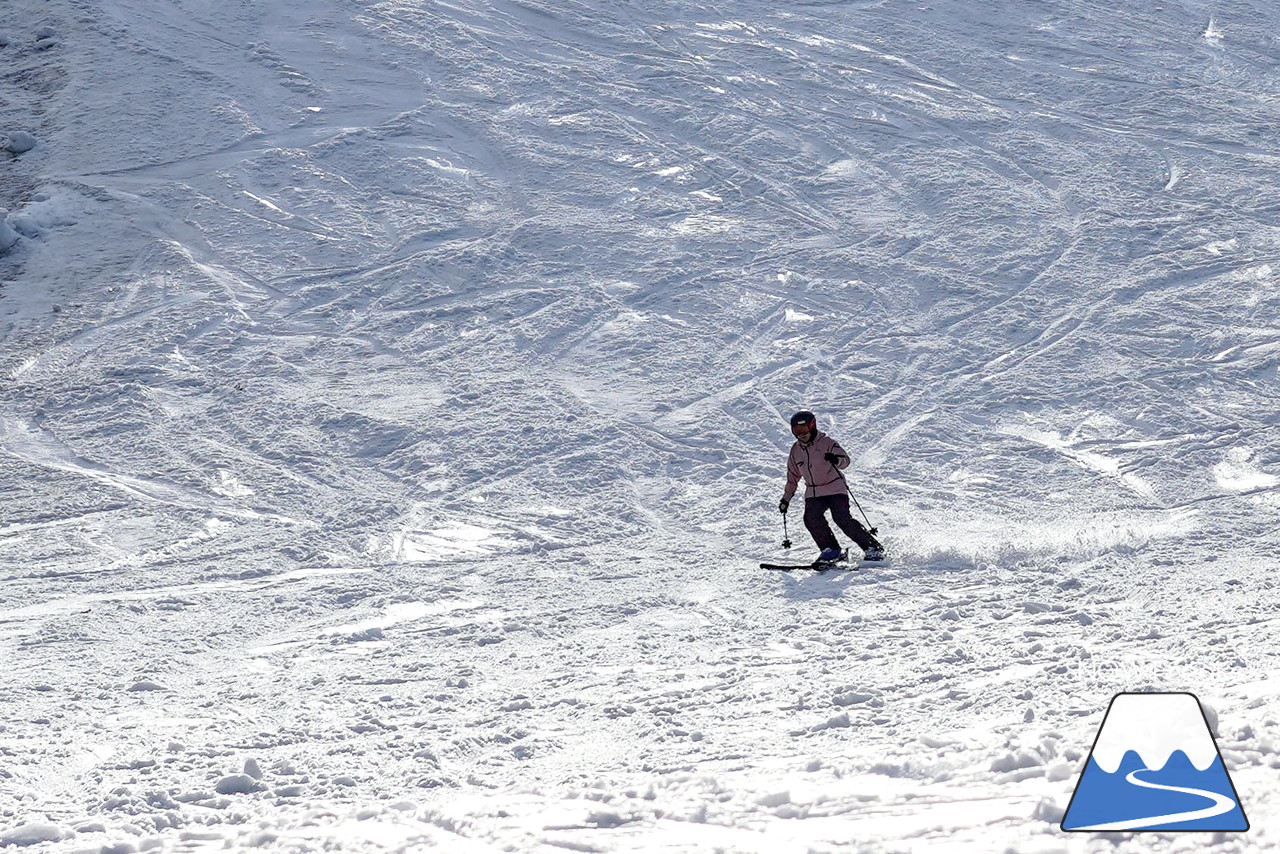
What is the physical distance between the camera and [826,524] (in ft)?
34.9

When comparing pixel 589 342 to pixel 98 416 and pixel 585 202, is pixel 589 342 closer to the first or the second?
pixel 585 202

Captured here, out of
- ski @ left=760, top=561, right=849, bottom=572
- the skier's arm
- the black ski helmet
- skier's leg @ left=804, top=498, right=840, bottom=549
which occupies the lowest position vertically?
ski @ left=760, top=561, right=849, bottom=572

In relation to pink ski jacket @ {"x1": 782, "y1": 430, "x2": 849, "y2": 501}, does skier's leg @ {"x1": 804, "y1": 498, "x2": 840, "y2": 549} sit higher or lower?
lower

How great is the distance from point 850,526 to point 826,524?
0.62ft

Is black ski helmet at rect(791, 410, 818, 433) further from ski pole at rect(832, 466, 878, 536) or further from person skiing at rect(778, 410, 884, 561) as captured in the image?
ski pole at rect(832, 466, 878, 536)

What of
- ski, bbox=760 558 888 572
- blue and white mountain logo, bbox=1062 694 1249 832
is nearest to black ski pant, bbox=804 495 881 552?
ski, bbox=760 558 888 572

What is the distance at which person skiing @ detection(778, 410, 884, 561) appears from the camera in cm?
1048

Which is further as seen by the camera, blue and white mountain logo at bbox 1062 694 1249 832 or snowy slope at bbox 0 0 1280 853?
snowy slope at bbox 0 0 1280 853

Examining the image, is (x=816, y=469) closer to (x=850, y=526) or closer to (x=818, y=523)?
(x=818, y=523)

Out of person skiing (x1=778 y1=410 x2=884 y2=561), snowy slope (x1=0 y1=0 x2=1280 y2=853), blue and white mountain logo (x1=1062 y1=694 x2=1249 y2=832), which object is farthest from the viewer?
person skiing (x1=778 y1=410 x2=884 y2=561)

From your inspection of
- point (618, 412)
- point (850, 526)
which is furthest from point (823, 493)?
point (618, 412)

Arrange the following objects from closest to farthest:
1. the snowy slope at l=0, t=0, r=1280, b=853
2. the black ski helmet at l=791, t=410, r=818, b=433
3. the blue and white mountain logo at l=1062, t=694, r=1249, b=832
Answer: the blue and white mountain logo at l=1062, t=694, r=1249, b=832, the snowy slope at l=0, t=0, r=1280, b=853, the black ski helmet at l=791, t=410, r=818, b=433

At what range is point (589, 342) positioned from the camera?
51.6 feet

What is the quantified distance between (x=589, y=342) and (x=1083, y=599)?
795cm
